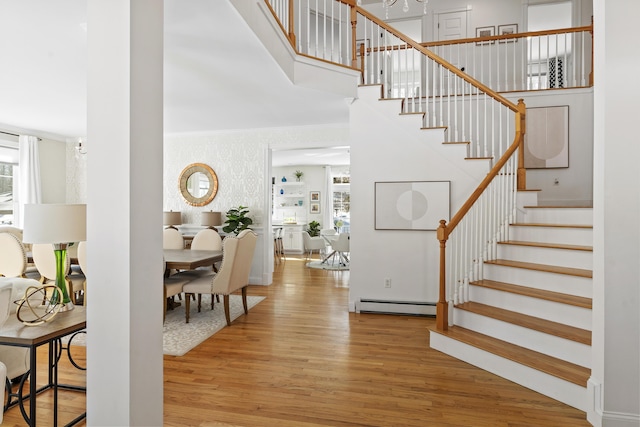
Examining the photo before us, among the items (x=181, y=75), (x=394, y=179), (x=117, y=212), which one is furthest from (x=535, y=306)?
(x=181, y=75)

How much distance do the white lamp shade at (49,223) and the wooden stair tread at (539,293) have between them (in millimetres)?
3382

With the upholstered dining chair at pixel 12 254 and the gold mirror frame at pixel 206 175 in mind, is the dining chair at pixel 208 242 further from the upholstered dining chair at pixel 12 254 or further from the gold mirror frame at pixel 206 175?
the upholstered dining chair at pixel 12 254

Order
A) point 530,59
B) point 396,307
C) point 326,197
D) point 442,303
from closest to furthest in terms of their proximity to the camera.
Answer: point 442,303 → point 396,307 → point 530,59 → point 326,197

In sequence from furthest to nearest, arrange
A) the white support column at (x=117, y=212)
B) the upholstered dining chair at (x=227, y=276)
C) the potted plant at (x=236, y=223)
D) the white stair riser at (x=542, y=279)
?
the potted plant at (x=236, y=223), the upholstered dining chair at (x=227, y=276), the white stair riser at (x=542, y=279), the white support column at (x=117, y=212)

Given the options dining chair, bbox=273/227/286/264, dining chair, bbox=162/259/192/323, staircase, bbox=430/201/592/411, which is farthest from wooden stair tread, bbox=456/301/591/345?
dining chair, bbox=273/227/286/264

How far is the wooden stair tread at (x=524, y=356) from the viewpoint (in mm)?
2498

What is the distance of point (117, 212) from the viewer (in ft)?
4.57

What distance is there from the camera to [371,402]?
97.4 inches

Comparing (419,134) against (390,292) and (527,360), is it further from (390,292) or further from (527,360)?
(527,360)

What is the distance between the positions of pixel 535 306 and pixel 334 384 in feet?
6.16

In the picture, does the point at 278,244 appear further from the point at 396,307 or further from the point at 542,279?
the point at 542,279

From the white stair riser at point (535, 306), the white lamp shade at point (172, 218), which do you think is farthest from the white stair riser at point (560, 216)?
the white lamp shade at point (172, 218)

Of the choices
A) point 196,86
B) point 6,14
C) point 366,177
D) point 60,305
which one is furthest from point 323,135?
point 60,305

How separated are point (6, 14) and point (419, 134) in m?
4.01
